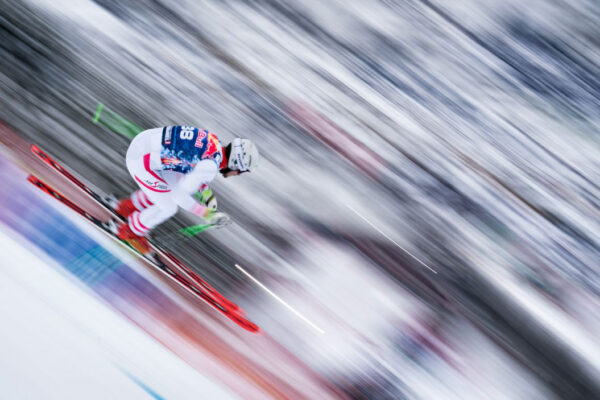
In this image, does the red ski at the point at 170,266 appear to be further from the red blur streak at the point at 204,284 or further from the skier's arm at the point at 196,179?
the skier's arm at the point at 196,179

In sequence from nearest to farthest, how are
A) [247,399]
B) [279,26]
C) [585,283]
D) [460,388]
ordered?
1. [247,399]
2. [460,388]
3. [585,283]
4. [279,26]

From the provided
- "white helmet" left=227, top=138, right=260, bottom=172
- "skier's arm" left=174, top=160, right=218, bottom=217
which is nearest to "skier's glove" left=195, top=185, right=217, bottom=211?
"skier's arm" left=174, top=160, right=218, bottom=217

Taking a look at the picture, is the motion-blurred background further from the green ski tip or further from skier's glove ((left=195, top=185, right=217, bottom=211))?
skier's glove ((left=195, top=185, right=217, bottom=211))

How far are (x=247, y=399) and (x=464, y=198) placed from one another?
8.53ft

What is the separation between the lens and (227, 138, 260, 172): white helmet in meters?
3.31

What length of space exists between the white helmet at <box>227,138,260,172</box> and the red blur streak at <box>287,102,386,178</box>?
5.11ft

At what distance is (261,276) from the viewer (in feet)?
14.4

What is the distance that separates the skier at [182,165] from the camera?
3.29m

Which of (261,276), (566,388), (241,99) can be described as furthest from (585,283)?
(241,99)

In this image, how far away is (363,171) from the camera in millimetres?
4789

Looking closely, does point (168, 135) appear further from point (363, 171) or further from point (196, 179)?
point (363, 171)

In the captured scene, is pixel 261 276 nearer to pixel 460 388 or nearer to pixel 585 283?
pixel 460 388

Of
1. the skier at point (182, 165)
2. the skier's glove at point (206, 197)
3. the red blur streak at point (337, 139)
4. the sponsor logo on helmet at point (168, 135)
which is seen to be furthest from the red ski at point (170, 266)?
the red blur streak at point (337, 139)

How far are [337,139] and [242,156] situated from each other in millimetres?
1704
